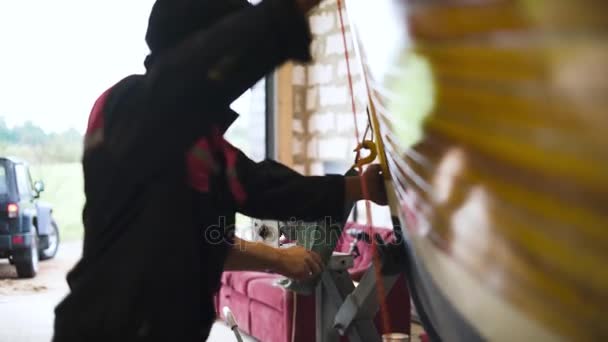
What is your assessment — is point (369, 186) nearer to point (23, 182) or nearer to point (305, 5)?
point (305, 5)

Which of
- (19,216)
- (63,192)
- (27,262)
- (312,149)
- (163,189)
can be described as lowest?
(27,262)

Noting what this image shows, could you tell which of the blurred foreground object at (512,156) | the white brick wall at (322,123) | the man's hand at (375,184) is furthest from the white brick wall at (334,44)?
the blurred foreground object at (512,156)

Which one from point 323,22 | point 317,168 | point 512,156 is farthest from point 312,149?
point 512,156

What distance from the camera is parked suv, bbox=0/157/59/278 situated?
12.6ft

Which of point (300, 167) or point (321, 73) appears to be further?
point (300, 167)

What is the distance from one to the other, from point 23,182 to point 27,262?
0.51m

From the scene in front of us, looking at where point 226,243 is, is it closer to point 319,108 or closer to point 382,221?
point 382,221

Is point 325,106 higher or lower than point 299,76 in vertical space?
lower

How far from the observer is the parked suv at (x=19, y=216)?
12.6 ft

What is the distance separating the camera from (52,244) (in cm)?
439

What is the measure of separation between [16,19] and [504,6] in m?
3.69

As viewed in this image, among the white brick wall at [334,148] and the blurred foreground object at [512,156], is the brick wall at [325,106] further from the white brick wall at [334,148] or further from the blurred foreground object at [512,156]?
the blurred foreground object at [512,156]

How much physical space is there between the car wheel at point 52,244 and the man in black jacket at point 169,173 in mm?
3711

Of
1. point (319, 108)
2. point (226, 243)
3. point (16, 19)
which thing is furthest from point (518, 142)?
point (16, 19)
